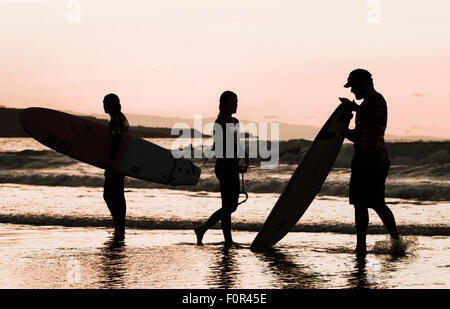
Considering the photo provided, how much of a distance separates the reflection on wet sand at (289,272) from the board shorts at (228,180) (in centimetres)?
81

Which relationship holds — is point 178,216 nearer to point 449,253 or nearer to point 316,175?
point 316,175

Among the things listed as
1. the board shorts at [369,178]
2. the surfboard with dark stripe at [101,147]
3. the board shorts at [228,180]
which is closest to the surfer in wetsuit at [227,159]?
the board shorts at [228,180]

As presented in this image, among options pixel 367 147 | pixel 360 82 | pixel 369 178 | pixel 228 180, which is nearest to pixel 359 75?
pixel 360 82

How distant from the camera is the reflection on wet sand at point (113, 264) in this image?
6539 mm

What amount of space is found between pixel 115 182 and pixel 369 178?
333 centimetres

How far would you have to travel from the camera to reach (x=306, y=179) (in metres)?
8.49

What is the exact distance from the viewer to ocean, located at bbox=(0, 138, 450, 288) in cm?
675

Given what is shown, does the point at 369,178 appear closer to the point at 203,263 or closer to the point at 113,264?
the point at 203,263

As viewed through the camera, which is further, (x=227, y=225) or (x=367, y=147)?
(x=227, y=225)

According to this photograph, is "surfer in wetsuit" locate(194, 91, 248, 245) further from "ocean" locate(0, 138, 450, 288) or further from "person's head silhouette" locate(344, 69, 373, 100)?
"person's head silhouette" locate(344, 69, 373, 100)

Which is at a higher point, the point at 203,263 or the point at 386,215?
the point at 386,215

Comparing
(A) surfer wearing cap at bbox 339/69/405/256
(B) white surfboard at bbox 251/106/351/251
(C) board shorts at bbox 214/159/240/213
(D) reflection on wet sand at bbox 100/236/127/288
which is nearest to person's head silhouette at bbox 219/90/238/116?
(C) board shorts at bbox 214/159/240/213

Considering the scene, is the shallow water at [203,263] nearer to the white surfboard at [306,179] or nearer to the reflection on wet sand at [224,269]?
the reflection on wet sand at [224,269]
